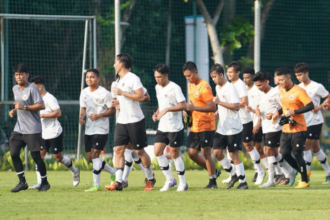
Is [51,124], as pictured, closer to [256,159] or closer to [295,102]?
[256,159]

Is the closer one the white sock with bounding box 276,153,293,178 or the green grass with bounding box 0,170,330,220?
the green grass with bounding box 0,170,330,220

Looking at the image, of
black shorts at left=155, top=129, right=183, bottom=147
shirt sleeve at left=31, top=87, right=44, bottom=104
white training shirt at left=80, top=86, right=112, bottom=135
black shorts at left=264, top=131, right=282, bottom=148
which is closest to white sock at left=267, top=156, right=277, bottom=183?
black shorts at left=264, top=131, right=282, bottom=148

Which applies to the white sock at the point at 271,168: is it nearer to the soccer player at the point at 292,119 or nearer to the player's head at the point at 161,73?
the soccer player at the point at 292,119

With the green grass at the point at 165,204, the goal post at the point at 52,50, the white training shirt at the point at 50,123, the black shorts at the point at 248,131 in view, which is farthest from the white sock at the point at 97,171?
the goal post at the point at 52,50

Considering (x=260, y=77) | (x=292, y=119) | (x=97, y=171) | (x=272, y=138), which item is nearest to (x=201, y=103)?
(x=292, y=119)

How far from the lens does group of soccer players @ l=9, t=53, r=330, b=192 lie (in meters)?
9.54

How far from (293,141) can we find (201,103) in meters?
1.68

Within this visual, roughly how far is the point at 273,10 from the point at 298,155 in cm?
1346

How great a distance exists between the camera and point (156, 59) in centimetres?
2100

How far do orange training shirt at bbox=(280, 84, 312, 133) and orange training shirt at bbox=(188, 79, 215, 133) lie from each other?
4.08 feet

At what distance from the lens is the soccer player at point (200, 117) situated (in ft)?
32.6

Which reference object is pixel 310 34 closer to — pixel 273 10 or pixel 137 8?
pixel 273 10

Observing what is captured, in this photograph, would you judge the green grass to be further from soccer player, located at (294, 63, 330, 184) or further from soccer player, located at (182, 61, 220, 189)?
soccer player, located at (294, 63, 330, 184)

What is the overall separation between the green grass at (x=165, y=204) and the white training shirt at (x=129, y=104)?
1129 millimetres
